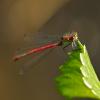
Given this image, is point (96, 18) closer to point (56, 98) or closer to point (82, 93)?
point (56, 98)

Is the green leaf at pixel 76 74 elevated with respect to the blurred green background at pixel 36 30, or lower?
lower

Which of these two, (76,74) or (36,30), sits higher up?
(36,30)

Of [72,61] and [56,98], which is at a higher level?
[56,98]

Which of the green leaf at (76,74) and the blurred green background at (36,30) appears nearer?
the green leaf at (76,74)

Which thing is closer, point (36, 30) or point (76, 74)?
point (76, 74)

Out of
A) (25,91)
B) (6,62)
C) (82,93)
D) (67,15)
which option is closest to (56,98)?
(25,91)
